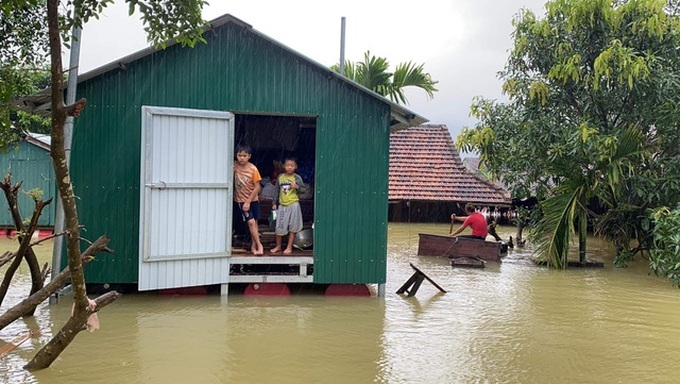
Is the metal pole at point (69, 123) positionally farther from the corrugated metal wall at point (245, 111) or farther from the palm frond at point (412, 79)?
the palm frond at point (412, 79)

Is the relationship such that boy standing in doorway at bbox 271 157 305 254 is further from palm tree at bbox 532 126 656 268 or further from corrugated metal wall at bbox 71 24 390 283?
palm tree at bbox 532 126 656 268

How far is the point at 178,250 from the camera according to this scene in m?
7.69

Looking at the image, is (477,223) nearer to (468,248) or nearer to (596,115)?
(468,248)

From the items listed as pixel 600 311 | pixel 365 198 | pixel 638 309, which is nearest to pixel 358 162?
pixel 365 198

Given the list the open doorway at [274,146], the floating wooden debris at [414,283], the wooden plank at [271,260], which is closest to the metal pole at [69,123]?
the wooden plank at [271,260]

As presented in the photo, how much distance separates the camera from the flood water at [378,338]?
17.3ft

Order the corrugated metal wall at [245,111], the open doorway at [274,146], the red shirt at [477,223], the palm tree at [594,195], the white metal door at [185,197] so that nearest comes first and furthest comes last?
the white metal door at [185,197] → the corrugated metal wall at [245,111] → the open doorway at [274,146] → the palm tree at [594,195] → the red shirt at [477,223]

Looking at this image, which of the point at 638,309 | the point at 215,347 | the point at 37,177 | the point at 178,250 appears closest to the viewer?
the point at 215,347

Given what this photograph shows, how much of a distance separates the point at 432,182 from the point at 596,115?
24.6 ft

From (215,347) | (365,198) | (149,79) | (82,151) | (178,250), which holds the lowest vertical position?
(215,347)

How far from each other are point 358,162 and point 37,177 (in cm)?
1031

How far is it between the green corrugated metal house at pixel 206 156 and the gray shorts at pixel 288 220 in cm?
55

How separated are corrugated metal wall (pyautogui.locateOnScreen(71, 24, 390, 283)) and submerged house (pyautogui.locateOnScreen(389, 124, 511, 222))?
1045 cm

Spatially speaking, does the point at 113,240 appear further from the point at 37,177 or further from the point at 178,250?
the point at 37,177
